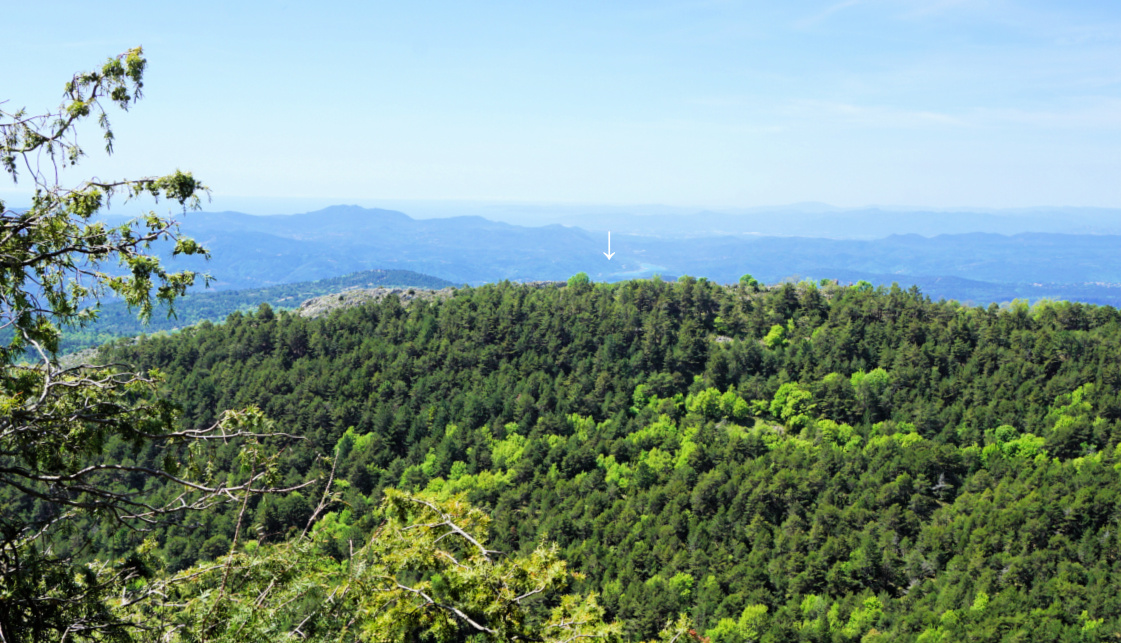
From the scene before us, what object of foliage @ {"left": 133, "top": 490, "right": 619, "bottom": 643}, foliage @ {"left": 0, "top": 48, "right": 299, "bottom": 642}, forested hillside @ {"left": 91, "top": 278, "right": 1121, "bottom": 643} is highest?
foliage @ {"left": 0, "top": 48, "right": 299, "bottom": 642}

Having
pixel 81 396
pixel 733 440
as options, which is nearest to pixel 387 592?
pixel 81 396

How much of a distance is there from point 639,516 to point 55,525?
4582 centimetres

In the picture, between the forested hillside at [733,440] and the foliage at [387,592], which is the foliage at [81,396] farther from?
the forested hillside at [733,440]

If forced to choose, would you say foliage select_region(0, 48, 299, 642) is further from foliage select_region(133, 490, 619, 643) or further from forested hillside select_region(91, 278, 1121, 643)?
forested hillside select_region(91, 278, 1121, 643)

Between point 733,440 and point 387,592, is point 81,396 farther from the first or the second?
point 733,440

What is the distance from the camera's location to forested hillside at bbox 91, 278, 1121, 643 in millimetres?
39281

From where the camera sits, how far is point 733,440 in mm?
55781

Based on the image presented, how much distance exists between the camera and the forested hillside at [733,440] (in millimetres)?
39281

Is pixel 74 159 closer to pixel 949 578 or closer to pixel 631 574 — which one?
pixel 631 574

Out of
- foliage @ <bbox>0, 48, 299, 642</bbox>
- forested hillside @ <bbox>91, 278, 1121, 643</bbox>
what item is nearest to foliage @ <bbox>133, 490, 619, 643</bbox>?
foliage @ <bbox>0, 48, 299, 642</bbox>

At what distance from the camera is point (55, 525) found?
7.29 meters

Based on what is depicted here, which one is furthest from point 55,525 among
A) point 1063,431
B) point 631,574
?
point 1063,431

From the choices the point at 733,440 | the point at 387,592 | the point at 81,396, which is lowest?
the point at 733,440

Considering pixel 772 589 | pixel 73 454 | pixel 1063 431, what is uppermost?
pixel 73 454
